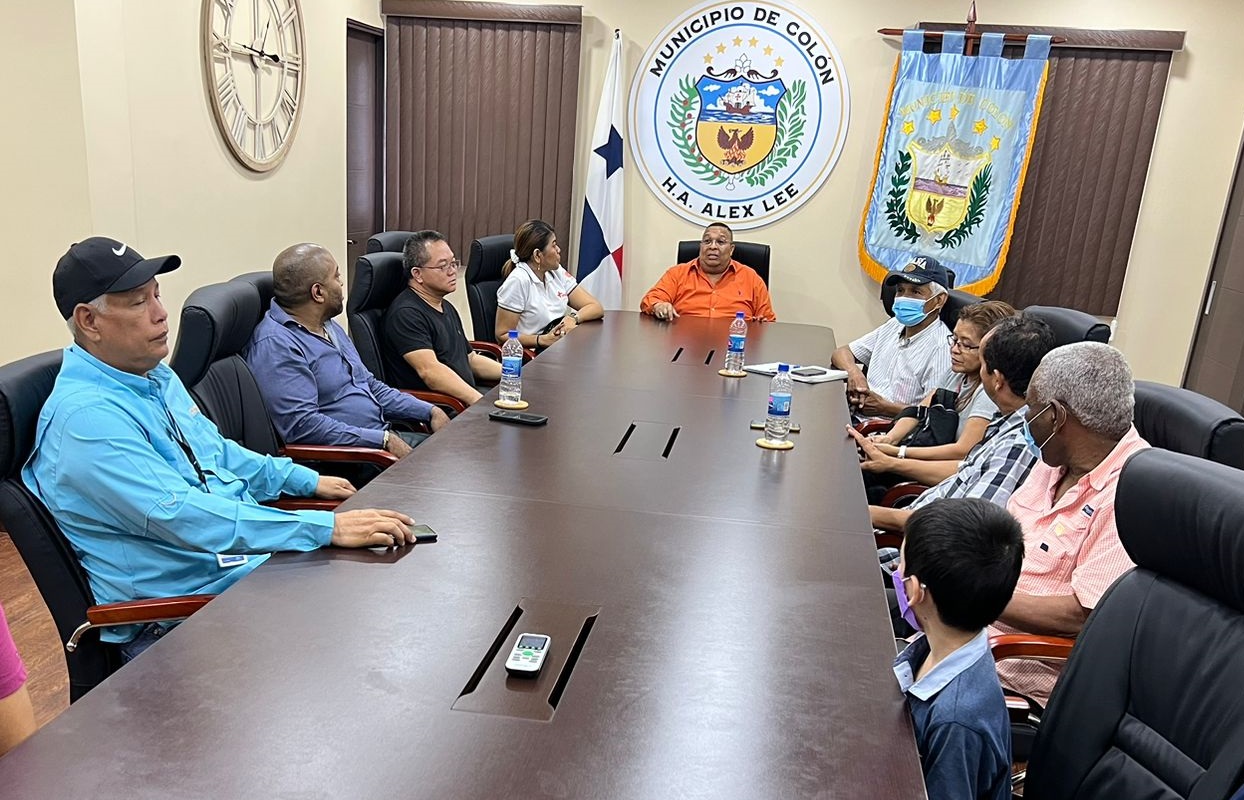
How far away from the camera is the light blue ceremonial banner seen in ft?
16.9

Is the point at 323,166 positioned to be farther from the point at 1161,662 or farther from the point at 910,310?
the point at 1161,662

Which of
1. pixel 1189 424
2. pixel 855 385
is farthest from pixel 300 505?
pixel 855 385

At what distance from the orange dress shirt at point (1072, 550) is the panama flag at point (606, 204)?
3.91 metres

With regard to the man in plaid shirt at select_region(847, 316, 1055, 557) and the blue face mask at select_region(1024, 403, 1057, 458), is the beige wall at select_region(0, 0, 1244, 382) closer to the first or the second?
the man in plaid shirt at select_region(847, 316, 1055, 557)

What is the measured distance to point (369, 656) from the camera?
55.3 inches

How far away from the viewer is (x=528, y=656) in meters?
1.40

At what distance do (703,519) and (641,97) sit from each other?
4154 mm

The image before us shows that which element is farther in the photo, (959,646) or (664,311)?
(664,311)

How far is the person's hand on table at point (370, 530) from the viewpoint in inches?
70.1

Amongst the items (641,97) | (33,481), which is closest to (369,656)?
(33,481)

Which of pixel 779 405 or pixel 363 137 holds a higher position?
pixel 363 137

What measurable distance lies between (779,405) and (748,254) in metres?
2.70

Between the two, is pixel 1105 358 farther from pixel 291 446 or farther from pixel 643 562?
pixel 291 446

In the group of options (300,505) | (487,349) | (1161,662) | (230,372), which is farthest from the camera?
(487,349)
